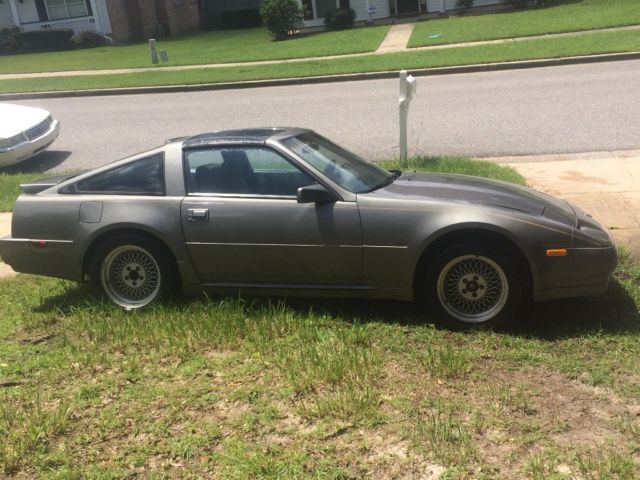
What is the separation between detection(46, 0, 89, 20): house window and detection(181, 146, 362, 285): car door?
132 feet

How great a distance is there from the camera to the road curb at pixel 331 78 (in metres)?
15.9

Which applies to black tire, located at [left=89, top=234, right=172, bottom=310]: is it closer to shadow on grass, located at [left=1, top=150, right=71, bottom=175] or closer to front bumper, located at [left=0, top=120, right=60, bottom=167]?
shadow on grass, located at [left=1, top=150, right=71, bottom=175]

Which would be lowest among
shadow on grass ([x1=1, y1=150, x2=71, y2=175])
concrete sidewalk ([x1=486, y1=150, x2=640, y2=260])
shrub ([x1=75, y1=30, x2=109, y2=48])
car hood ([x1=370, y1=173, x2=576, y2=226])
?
concrete sidewalk ([x1=486, y1=150, x2=640, y2=260])

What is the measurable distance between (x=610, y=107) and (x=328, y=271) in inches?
334

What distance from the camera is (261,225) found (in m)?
4.51

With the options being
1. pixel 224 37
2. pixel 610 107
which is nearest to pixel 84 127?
pixel 610 107

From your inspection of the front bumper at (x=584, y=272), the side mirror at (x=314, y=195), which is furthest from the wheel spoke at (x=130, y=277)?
the front bumper at (x=584, y=272)

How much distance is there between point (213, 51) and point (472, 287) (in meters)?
25.0

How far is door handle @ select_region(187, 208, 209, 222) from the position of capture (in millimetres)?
4605

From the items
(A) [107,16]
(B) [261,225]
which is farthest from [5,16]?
(B) [261,225]

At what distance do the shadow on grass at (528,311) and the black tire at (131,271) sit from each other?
0.53 feet

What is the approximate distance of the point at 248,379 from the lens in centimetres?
378

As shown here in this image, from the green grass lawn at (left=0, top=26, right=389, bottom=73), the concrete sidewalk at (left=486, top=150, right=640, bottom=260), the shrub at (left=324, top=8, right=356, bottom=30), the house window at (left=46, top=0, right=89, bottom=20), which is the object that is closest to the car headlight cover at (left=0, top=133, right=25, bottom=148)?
the concrete sidewalk at (left=486, top=150, right=640, bottom=260)

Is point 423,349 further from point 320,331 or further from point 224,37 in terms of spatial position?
point 224,37
